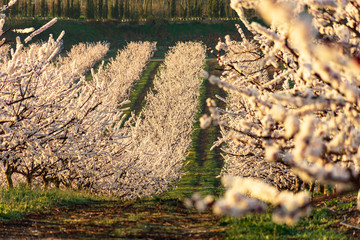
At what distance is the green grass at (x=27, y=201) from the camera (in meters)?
9.22

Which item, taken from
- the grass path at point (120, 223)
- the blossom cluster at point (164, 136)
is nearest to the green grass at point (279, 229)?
the grass path at point (120, 223)

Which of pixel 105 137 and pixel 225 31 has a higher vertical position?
pixel 105 137

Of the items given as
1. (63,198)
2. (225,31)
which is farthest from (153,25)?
(63,198)

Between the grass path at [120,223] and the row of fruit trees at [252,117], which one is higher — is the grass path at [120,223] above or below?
below

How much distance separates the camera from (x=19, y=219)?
352 inches

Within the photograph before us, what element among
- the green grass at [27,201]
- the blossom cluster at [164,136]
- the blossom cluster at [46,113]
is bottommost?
the blossom cluster at [164,136]

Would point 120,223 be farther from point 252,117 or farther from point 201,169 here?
point 201,169

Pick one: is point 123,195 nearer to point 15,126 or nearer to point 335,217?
point 15,126

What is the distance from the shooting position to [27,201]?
10.4 m

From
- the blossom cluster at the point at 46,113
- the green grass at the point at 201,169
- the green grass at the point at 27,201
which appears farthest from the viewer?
the green grass at the point at 201,169

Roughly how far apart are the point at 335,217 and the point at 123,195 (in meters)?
11.1

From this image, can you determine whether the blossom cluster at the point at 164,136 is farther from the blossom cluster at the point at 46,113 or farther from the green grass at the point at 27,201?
the green grass at the point at 27,201

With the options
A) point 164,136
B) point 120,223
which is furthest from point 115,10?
point 120,223

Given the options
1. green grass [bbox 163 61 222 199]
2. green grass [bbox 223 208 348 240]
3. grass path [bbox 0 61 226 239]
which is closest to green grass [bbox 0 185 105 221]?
grass path [bbox 0 61 226 239]
